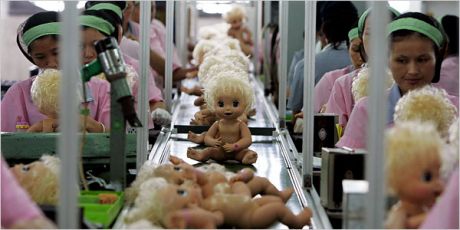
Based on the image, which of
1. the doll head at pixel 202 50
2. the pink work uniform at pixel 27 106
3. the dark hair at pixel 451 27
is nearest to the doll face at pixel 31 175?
the pink work uniform at pixel 27 106

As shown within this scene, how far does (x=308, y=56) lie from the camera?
263 centimetres

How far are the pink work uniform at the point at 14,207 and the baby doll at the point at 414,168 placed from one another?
28.5 inches

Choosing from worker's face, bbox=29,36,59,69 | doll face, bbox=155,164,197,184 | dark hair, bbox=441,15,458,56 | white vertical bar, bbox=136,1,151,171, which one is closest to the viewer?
doll face, bbox=155,164,197,184

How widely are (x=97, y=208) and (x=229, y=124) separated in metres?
1.13

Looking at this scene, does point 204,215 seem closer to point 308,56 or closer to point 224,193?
point 224,193

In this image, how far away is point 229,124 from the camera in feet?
9.73

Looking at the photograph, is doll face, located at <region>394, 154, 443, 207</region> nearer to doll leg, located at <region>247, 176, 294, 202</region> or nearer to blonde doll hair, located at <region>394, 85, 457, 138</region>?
blonde doll hair, located at <region>394, 85, 457, 138</region>

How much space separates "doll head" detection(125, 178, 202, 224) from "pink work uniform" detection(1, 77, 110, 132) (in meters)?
1.31

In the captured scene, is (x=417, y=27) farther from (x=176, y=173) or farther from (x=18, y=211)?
(x=18, y=211)

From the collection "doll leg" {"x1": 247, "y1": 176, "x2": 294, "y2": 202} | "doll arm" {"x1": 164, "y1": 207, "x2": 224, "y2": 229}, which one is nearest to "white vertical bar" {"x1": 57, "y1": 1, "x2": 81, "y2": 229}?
"doll arm" {"x1": 164, "y1": 207, "x2": 224, "y2": 229}

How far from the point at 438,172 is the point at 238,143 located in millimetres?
1345

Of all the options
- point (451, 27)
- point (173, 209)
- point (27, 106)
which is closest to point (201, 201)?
point (173, 209)

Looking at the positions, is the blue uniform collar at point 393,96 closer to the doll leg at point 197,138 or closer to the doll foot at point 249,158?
the doll foot at point 249,158

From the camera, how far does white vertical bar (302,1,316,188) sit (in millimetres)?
2549
